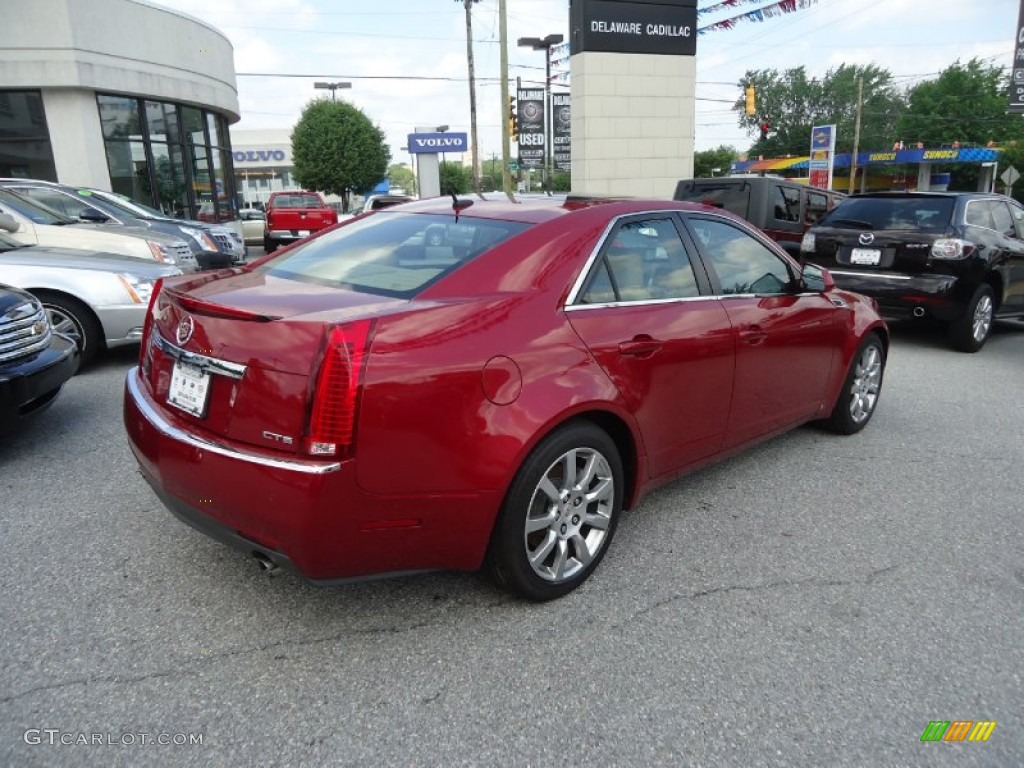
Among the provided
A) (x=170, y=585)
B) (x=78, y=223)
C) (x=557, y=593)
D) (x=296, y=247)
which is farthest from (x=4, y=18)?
(x=557, y=593)

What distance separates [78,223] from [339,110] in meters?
36.1

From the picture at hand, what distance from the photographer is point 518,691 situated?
241cm

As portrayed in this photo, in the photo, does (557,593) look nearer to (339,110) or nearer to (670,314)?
(670,314)

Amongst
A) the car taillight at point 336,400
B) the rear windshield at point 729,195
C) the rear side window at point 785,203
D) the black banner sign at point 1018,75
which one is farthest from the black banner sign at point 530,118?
the car taillight at point 336,400

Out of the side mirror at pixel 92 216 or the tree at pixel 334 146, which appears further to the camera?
the tree at pixel 334 146

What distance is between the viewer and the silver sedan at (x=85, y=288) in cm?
607

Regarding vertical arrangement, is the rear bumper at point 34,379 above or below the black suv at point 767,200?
below

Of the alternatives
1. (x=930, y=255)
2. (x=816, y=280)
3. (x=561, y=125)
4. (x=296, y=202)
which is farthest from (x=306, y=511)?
(x=561, y=125)

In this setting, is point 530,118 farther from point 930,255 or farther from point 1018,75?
point 930,255

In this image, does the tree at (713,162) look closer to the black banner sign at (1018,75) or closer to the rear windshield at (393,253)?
the black banner sign at (1018,75)

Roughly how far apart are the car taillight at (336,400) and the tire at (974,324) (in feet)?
24.3

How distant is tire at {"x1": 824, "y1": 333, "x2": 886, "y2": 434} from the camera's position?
15.6ft

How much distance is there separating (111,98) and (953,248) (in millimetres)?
18115

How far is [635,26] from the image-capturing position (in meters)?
16.5
